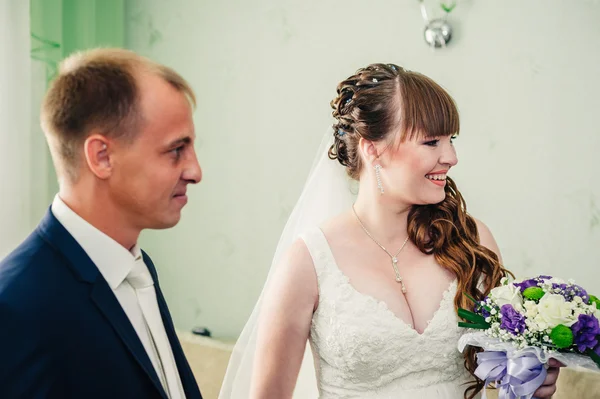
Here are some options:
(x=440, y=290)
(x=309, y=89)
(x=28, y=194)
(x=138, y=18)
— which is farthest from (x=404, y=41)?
(x=28, y=194)

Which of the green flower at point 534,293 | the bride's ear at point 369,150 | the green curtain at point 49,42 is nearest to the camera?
the green flower at point 534,293

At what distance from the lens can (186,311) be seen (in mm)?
3566

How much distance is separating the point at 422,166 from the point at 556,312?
0.57 metres

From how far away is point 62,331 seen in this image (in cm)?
99

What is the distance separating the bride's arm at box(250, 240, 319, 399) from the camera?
197cm

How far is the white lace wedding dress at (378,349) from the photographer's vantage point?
1937 mm

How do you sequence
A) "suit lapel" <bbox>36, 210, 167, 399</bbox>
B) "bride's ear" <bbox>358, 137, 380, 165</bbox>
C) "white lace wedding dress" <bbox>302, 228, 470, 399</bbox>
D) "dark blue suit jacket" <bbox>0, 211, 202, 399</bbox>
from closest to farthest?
"dark blue suit jacket" <bbox>0, 211, 202, 399</bbox> < "suit lapel" <bbox>36, 210, 167, 399</bbox> < "white lace wedding dress" <bbox>302, 228, 470, 399</bbox> < "bride's ear" <bbox>358, 137, 380, 165</bbox>

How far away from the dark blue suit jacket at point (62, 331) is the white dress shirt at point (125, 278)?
23 mm

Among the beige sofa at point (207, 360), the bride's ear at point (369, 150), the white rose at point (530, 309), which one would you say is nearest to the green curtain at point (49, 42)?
the beige sofa at point (207, 360)

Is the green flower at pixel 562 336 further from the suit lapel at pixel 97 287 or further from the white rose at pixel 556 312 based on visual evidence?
the suit lapel at pixel 97 287

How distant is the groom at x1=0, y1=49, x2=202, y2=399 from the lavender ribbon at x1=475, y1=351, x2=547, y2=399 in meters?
0.91

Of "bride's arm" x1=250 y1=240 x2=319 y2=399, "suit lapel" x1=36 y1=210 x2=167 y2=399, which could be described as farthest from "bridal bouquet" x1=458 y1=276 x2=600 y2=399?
"suit lapel" x1=36 y1=210 x2=167 y2=399

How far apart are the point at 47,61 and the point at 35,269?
2.24m

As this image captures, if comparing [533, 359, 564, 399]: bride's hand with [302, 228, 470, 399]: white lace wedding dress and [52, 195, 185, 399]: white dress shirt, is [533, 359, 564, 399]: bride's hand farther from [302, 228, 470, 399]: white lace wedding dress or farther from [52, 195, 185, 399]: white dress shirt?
[52, 195, 185, 399]: white dress shirt
